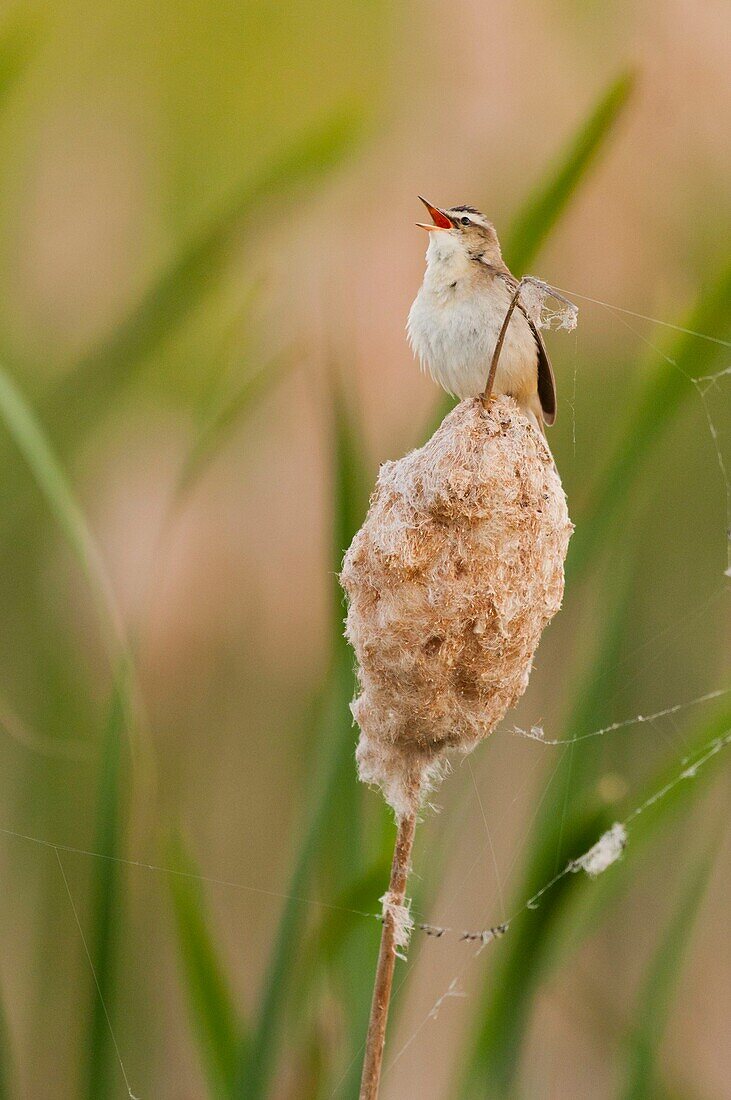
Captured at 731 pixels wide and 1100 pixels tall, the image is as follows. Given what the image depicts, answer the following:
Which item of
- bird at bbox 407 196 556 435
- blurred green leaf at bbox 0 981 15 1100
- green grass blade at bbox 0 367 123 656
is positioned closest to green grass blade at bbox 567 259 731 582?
bird at bbox 407 196 556 435

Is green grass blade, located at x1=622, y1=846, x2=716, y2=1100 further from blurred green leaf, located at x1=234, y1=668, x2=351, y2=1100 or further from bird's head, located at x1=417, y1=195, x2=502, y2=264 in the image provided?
bird's head, located at x1=417, y1=195, x2=502, y2=264

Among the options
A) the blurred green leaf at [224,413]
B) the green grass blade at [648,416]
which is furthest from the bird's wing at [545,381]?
the blurred green leaf at [224,413]

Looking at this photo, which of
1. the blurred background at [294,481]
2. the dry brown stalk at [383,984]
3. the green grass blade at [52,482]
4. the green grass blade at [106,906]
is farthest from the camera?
the blurred background at [294,481]

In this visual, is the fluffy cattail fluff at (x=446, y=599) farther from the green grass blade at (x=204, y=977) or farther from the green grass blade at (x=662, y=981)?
the green grass blade at (x=662, y=981)

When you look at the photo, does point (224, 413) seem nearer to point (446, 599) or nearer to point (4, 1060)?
point (446, 599)

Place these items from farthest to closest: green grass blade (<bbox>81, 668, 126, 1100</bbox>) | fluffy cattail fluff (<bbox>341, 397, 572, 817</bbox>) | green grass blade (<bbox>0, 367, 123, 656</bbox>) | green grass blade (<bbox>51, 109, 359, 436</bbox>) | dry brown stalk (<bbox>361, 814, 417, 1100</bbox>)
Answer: green grass blade (<bbox>51, 109, 359, 436</bbox>) → green grass blade (<bbox>81, 668, 126, 1100</bbox>) → green grass blade (<bbox>0, 367, 123, 656</bbox>) → fluffy cattail fluff (<bbox>341, 397, 572, 817</bbox>) → dry brown stalk (<bbox>361, 814, 417, 1100</bbox>)

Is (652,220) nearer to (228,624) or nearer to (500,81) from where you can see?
(500,81)
